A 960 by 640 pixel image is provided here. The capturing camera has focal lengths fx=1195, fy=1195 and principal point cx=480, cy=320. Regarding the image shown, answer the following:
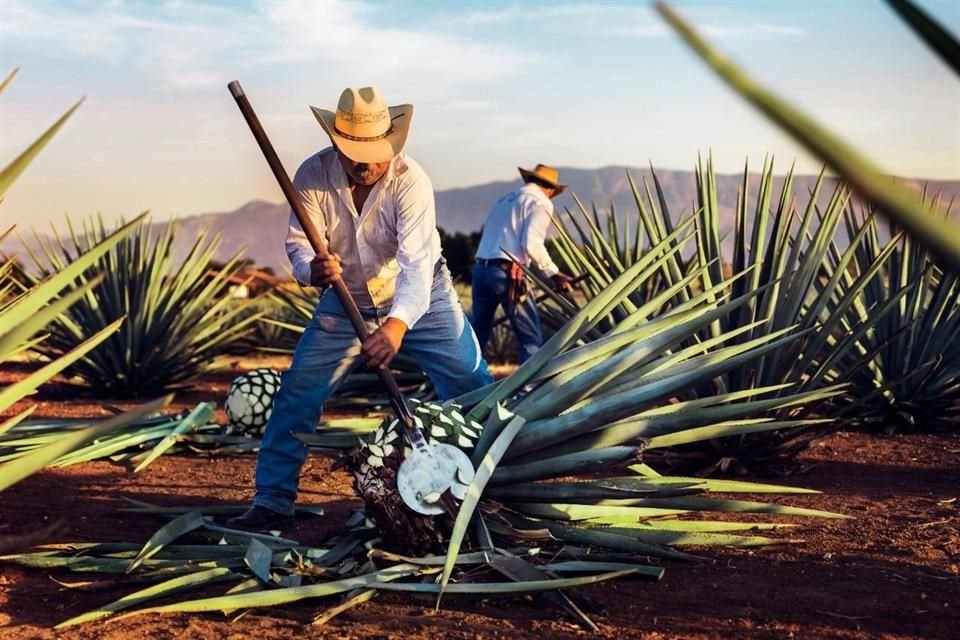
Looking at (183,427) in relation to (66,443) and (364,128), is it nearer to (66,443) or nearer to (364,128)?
(364,128)

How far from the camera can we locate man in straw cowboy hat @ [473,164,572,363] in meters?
8.45

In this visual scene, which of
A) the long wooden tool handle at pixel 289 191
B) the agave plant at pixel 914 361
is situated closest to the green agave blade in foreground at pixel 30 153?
the long wooden tool handle at pixel 289 191

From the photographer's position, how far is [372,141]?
4.46 metres

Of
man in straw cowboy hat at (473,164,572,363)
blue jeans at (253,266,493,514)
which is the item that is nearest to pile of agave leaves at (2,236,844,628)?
blue jeans at (253,266,493,514)

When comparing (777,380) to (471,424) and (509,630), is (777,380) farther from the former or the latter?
(509,630)

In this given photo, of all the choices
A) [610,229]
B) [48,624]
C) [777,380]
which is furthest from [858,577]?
[610,229]

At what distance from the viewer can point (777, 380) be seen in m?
5.42

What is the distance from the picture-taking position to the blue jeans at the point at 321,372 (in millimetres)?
4602

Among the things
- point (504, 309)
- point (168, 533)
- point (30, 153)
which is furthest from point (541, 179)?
point (30, 153)

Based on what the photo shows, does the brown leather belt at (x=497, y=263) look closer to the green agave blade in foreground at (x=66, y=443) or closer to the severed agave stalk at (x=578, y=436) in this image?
the severed agave stalk at (x=578, y=436)

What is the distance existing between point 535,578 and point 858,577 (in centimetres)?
101

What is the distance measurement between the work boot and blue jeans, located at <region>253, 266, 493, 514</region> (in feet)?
0.15

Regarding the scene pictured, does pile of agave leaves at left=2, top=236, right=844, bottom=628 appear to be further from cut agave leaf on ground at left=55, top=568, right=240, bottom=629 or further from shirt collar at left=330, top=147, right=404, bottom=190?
shirt collar at left=330, top=147, right=404, bottom=190

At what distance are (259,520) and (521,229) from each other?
4632mm
